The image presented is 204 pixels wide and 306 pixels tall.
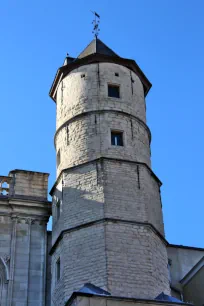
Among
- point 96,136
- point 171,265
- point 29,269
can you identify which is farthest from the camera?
point 171,265

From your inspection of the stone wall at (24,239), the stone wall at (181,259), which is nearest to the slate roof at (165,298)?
the stone wall at (24,239)

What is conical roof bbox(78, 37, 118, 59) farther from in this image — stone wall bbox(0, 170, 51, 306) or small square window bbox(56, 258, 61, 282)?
small square window bbox(56, 258, 61, 282)

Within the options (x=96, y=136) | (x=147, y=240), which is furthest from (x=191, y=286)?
(x=96, y=136)

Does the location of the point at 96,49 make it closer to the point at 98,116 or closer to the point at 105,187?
the point at 98,116

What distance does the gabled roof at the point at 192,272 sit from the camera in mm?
21728

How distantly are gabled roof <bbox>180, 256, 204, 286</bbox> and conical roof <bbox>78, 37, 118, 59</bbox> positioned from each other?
26.6 feet

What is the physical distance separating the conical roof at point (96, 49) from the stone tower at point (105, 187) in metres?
0.11

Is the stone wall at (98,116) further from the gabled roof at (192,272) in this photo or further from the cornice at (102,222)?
the gabled roof at (192,272)

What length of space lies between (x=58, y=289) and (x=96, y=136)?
4978 millimetres

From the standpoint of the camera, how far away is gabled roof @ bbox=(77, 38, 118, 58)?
22.6m

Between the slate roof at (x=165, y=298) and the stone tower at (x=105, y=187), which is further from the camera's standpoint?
the stone tower at (x=105, y=187)

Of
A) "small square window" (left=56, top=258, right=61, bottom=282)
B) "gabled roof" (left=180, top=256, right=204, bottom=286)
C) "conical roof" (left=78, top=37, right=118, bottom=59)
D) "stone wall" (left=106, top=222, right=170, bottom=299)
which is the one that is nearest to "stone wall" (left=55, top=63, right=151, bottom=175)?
"conical roof" (left=78, top=37, right=118, bottom=59)

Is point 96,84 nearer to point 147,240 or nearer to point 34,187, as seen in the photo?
point 34,187

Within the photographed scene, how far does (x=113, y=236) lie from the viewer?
17312 millimetres
